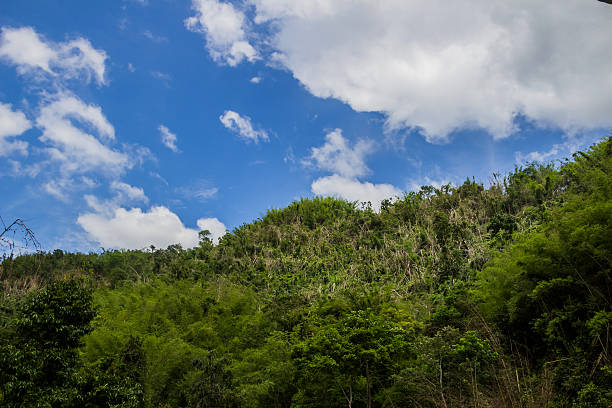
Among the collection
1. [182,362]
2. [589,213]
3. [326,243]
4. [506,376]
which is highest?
[326,243]

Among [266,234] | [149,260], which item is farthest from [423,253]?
[149,260]

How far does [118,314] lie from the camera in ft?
62.3

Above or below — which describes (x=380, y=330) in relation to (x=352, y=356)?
above

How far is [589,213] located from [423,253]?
49.7 ft

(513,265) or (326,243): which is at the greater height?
(326,243)

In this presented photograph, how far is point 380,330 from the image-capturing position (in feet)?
36.6

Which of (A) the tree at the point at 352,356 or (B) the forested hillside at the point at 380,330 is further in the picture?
(A) the tree at the point at 352,356

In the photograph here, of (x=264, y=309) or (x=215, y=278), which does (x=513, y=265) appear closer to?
(x=264, y=309)

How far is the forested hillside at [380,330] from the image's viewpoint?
29.9 ft

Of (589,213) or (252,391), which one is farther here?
(252,391)

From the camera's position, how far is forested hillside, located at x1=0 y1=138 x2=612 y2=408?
911 cm

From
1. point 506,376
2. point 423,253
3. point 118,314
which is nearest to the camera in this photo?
point 506,376

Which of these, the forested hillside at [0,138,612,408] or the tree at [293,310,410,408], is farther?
the tree at [293,310,410,408]

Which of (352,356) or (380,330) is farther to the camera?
(380,330)
